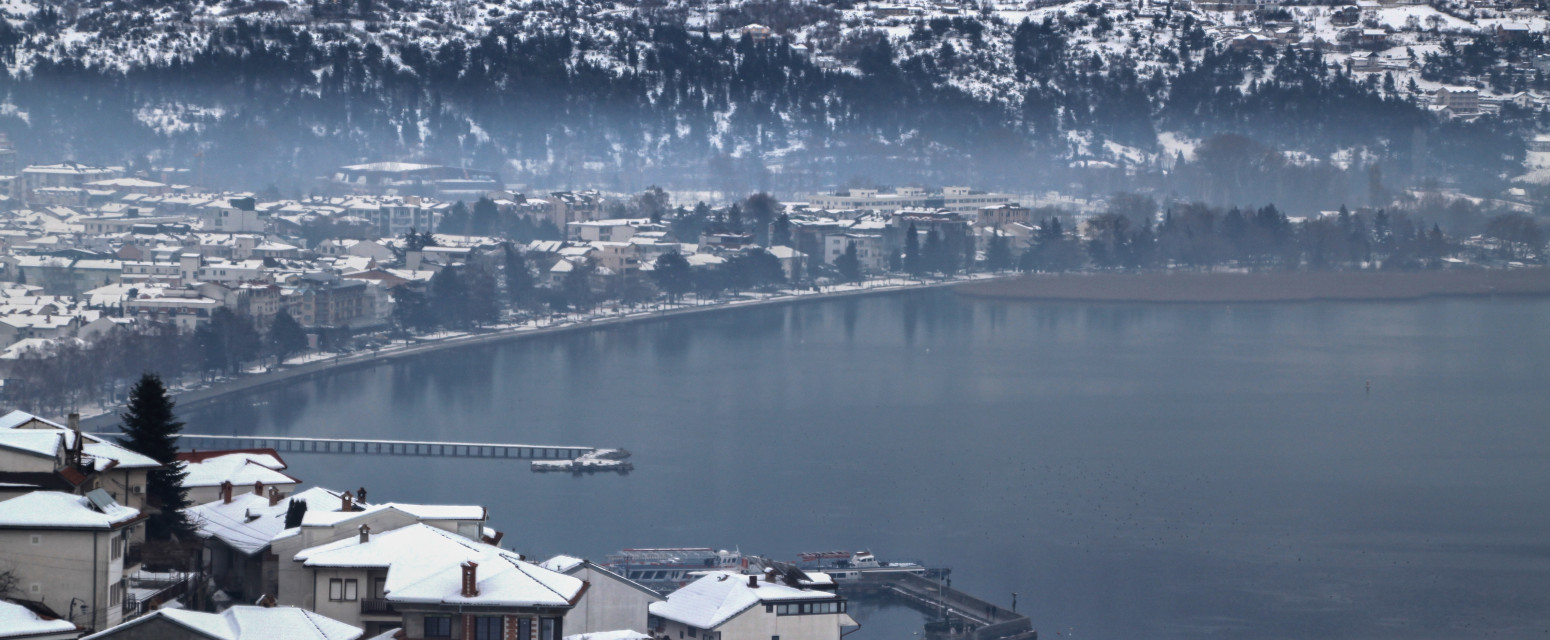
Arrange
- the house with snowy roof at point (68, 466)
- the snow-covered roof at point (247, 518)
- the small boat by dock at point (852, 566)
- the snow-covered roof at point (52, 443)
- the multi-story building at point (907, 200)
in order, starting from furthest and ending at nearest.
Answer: the multi-story building at point (907, 200)
the small boat by dock at point (852, 566)
the snow-covered roof at point (247, 518)
the snow-covered roof at point (52, 443)
the house with snowy roof at point (68, 466)

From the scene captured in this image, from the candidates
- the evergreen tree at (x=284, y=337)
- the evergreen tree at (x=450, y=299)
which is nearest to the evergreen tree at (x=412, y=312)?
the evergreen tree at (x=450, y=299)

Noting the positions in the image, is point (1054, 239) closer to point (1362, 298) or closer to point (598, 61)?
point (1362, 298)

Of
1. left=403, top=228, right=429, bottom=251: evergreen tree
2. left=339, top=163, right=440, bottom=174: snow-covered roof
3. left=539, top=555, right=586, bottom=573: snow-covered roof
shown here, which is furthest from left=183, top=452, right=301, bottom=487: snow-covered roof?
left=339, top=163, right=440, bottom=174: snow-covered roof

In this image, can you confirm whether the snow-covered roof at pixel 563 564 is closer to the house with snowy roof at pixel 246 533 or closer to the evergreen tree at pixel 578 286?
the house with snowy roof at pixel 246 533

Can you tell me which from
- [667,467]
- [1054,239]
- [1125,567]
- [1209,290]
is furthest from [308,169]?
[1125,567]

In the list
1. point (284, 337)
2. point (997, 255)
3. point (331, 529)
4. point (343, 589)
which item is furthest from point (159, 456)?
point (997, 255)

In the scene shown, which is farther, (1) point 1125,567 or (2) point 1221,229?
(2) point 1221,229

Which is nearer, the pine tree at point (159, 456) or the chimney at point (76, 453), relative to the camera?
the chimney at point (76, 453)

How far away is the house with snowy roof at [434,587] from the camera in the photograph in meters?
5.54

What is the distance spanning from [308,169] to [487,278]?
21.6 meters

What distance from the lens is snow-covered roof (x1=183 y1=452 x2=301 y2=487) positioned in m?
7.41

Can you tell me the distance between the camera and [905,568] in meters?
11.0

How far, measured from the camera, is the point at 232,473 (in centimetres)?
757

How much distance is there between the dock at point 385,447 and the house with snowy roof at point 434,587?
29.4 feet
